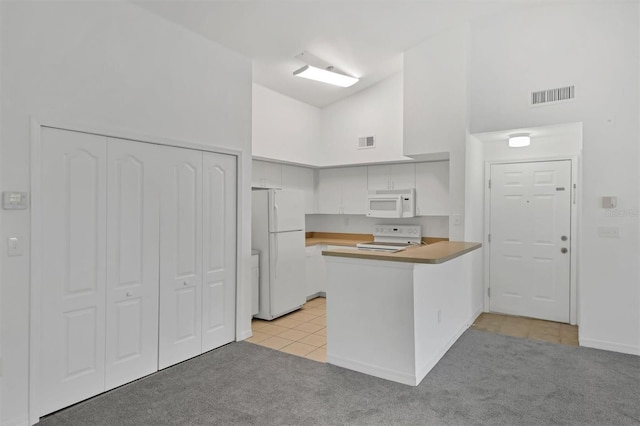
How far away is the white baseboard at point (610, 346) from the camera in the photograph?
3537mm

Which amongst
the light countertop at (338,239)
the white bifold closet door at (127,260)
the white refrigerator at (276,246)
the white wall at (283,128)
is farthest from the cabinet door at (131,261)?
the light countertop at (338,239)

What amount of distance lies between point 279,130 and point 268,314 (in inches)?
97.5

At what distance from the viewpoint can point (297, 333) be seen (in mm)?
4246

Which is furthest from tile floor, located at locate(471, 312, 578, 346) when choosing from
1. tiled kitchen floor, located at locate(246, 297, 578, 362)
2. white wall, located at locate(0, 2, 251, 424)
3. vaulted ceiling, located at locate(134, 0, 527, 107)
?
vaulted ceiling, located at locate(134, 0, 527, 107)

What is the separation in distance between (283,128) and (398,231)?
2.31m

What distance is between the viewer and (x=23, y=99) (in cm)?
241

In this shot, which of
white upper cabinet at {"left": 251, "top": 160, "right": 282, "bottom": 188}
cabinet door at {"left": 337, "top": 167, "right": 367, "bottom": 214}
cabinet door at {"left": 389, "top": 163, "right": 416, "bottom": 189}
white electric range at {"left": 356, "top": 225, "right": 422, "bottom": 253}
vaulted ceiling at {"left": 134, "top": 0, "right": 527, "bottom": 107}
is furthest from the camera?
cabinet door at {"left": 337, "top": 167, "right": 367, "bottom": 214}

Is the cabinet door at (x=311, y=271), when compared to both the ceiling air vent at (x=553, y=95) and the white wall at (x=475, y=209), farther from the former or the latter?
the ceiling air vent at (x=553, y=95)

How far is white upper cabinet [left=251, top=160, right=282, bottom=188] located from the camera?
207 inches

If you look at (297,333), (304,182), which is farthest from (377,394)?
(304,182)

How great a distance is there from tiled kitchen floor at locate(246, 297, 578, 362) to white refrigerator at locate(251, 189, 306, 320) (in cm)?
22

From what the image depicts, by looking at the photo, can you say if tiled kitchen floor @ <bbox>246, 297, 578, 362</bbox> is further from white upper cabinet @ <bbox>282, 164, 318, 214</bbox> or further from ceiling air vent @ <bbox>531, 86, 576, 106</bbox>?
ceiling air vent @ <bbox>531, 86, 576, 106</bbox>

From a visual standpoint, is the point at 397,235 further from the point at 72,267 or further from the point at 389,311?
the point at 72,267

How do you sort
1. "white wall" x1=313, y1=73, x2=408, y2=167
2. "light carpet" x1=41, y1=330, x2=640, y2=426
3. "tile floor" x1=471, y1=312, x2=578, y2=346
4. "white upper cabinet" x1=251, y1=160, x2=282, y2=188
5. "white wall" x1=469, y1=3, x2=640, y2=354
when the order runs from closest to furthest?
"light carpet" x1=41, y1=330, x2=640, y2=426, "white wall" x1=469, y1=3, x2=640, y2=354, "tile floor" x1=471, y1=312, x2=578, y2=346, "white upper cabinet" x1=251, y1=160, x2=282, y2=188, "white wall" x1=313, y1=73, x2=408, y2=167
